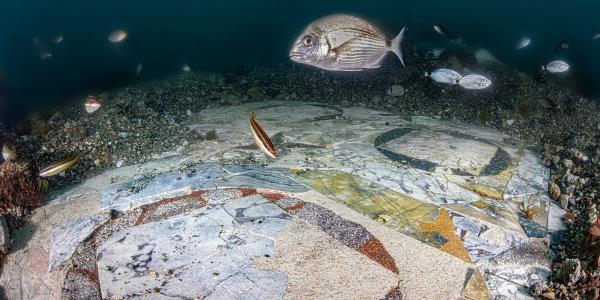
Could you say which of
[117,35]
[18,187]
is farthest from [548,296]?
[117,35]

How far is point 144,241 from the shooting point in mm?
3996

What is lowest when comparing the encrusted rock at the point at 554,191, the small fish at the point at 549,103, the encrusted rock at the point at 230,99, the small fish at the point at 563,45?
the encrusted rock at the point at 230,99

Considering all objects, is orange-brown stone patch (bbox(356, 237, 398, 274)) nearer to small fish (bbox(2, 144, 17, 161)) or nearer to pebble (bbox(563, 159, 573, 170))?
pebble (bbox(563, 159, 573, 170))

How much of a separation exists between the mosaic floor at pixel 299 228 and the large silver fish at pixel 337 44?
1.69 m

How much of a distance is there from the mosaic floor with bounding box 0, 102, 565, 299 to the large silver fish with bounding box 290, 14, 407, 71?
5.56ft

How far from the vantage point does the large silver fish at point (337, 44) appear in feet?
13.6

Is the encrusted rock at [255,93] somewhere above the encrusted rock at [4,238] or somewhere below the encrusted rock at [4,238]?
above

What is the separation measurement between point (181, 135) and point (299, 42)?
431cm

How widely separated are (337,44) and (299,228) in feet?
6.74

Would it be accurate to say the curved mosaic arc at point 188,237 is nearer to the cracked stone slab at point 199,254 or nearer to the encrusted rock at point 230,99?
the cracked stone slab at point 199,254

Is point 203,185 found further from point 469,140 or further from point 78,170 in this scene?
point 469,140

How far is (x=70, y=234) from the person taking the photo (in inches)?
167

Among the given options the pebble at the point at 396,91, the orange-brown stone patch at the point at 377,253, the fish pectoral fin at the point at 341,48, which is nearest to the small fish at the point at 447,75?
the pebble at the point at 396,91

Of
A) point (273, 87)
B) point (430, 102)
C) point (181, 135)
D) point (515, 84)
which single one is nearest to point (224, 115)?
point (181, 135)
